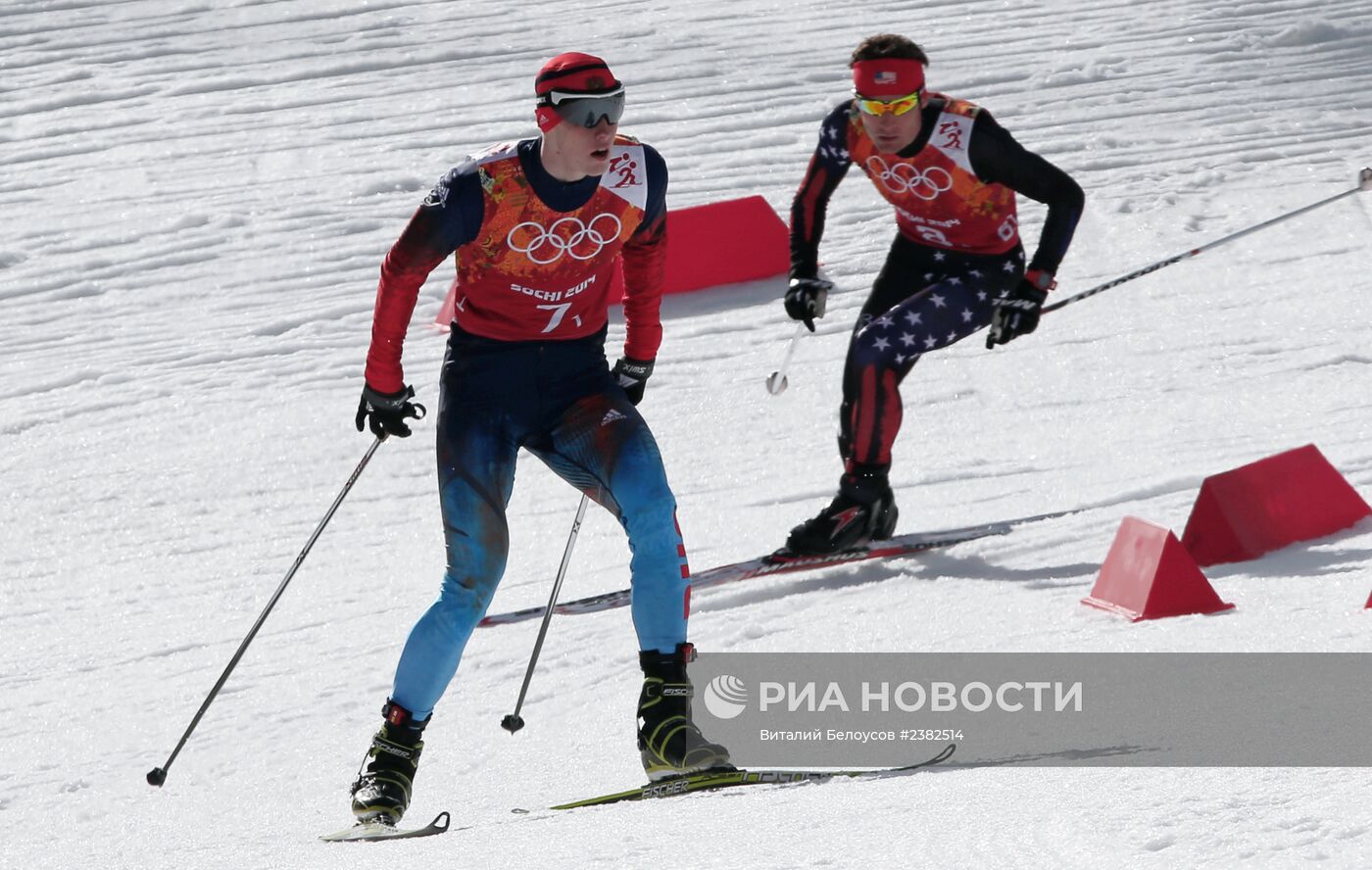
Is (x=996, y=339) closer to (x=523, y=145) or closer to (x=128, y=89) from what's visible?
(x=523, y=145)

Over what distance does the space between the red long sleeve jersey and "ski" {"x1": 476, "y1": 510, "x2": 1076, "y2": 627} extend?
4.84ft

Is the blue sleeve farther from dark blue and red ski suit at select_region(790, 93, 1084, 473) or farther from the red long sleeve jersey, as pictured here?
dark blue and red ski suit at select_region(790, 93, 1084, 473)

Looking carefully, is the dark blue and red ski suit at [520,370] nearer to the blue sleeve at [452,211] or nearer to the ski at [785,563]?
the blue sleeve at [452,211]

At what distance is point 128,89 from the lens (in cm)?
1174

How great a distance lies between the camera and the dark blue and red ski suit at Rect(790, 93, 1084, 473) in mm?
5395

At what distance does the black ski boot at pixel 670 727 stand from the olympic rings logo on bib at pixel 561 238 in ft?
3.10

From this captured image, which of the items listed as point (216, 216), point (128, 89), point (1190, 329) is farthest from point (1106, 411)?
point (128, 89)

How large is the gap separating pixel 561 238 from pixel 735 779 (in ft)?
4.26

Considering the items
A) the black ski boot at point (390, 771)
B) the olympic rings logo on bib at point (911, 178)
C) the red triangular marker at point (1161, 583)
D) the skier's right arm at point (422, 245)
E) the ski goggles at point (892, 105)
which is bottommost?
the black ski boot at point (390, 771)

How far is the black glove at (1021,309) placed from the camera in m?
5.38

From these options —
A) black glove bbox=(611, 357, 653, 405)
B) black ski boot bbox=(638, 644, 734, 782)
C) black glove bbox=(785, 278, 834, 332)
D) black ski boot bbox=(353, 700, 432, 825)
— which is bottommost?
black ski boot bbox=(353, 700, 432, 825)

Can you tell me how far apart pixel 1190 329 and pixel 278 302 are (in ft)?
15.4

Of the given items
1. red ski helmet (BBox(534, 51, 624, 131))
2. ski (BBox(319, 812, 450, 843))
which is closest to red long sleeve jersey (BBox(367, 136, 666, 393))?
red ski helmet (BBox(534, 51, 624, 131))

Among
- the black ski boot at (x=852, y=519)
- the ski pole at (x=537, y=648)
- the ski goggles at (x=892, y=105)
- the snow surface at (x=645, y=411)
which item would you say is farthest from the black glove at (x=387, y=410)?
the ski goggles at (x=892, y=105)
